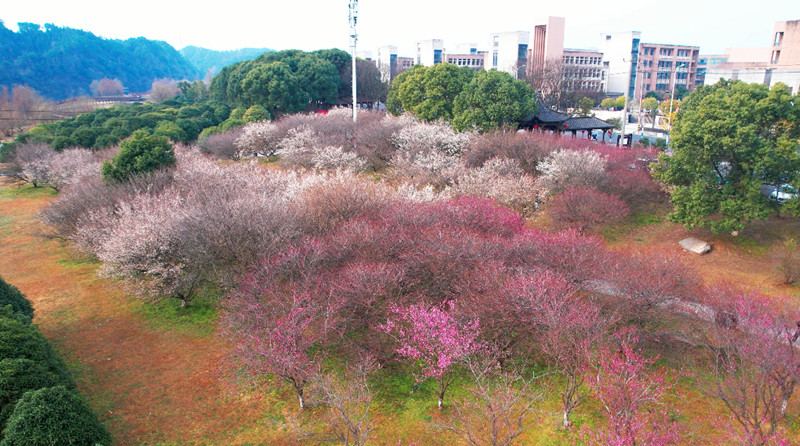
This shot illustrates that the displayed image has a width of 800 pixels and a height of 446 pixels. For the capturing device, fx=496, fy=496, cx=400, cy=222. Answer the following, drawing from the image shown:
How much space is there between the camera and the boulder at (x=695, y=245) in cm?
1683

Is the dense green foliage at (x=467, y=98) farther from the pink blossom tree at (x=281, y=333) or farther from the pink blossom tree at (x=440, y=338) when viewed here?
the pink blossom tree at (x=440, y=338)

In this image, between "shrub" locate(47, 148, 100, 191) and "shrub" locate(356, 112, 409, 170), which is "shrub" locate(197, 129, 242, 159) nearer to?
"shrub" locate(47, 148, 100, 191)

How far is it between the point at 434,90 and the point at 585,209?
15.4 metres

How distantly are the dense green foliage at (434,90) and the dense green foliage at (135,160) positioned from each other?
1517 cm

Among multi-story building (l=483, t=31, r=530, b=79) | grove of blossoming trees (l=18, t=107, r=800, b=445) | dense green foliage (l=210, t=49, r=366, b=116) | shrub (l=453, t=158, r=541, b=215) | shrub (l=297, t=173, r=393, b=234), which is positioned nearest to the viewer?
grove of blossoming trees (l=18, t=107, r=800, b=445)

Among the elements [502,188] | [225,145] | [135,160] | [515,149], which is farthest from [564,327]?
[225,145]

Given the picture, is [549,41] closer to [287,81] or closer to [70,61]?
[287,81]

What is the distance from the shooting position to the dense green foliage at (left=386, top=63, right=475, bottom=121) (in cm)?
2952

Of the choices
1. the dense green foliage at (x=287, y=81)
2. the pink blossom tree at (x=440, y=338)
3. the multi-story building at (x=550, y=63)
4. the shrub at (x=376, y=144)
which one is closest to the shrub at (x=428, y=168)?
the shrub at (x=376, y=144)

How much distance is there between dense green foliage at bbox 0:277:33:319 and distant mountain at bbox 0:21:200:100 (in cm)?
9513

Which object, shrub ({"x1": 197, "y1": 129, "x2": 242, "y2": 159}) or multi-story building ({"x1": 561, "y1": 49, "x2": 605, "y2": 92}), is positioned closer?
shrub ({"x1": 197, "y1": 129, "x2": 242, "y2": 159})

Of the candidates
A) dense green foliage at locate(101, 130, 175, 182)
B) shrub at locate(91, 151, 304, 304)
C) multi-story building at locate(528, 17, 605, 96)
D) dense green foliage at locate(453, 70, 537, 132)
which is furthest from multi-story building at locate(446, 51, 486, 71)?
shrub at locate(91, 151, 304, 304)

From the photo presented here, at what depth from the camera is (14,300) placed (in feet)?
Answer: 36.0

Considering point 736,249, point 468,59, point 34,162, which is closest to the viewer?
point 736,249
